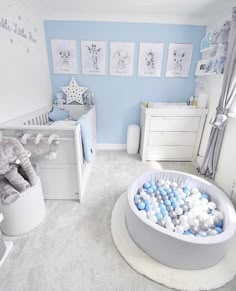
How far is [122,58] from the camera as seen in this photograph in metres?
2.55

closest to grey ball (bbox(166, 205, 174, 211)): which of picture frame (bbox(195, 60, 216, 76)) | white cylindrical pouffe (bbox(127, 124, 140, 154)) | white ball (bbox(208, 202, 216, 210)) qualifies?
white ball (bbox(208, 202, 216, 210))

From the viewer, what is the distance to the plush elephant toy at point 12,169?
121 centimetres

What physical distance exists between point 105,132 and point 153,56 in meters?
1.43

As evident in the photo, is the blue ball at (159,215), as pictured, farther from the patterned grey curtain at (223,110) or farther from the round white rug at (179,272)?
the patterned grey curtain at (223,110)

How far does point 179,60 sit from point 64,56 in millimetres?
1757

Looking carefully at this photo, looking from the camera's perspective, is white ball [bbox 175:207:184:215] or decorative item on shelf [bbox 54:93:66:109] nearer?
white ball [bbox 175:207:184:215]

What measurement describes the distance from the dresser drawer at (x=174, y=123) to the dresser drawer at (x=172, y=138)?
2.6 inches

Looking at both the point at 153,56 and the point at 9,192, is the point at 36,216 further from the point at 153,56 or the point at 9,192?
the point at 153,56

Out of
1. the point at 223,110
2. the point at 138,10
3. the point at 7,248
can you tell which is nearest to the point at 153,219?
the point at 7,248

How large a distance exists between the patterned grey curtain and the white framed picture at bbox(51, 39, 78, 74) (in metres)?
2.01

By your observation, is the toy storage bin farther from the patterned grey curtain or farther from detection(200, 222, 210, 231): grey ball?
the patterned grey curtain

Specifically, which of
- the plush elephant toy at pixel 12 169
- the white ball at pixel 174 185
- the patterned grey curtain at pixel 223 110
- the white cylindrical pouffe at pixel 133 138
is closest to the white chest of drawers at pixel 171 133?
the white cylindrical pouffe at pixel 133 138

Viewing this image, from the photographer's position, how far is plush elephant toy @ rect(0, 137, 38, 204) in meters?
1.21

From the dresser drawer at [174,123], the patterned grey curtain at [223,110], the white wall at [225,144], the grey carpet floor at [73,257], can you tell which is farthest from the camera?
the dresser drawer at [174,123]
